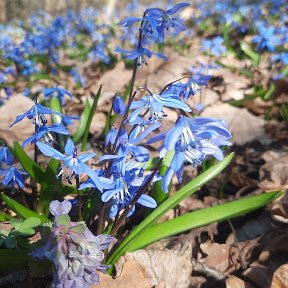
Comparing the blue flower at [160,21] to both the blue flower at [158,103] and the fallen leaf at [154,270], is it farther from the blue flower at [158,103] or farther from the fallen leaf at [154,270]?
the fallen leaf at [154,270]

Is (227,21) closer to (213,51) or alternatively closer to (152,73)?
(213,51)

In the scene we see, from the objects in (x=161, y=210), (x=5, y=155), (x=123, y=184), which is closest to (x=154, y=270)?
(x=161, y=210)

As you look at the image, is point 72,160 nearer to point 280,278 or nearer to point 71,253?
point 71,253

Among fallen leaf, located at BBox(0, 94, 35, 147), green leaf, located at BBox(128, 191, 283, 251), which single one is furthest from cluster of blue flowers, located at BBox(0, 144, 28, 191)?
fallen leaf, located at BBox(0, 94, 35, 147)

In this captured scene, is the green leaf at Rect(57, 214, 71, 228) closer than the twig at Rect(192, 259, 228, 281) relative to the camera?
Yes

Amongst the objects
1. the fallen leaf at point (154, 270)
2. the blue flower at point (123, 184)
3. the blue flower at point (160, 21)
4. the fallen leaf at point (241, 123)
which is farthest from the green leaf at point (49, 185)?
the fallen leaf at point (241, 123)

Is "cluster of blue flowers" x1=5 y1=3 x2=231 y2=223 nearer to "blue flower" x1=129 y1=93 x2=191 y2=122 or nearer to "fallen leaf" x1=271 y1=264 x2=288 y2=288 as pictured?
"blue flower" x1=129 y1=93 x2=191 y2=122

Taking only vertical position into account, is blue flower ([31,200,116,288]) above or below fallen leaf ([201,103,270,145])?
above
